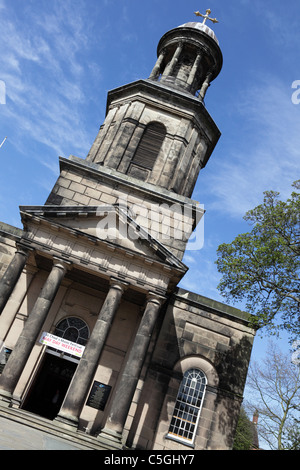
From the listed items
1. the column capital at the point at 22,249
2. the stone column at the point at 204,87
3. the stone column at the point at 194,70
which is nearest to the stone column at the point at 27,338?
the column capital at the point at 22,249

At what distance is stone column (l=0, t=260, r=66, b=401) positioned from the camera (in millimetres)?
12305

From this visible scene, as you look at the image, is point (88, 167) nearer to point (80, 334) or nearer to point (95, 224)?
point (95, 224)

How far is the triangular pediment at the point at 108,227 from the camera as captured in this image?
47.7 feet

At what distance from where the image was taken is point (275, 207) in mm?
16500

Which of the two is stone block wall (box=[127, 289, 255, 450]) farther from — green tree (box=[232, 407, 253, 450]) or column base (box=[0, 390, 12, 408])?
green tree (box=[232, 407, 253, 450])

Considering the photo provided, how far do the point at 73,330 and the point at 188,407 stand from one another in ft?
20.3

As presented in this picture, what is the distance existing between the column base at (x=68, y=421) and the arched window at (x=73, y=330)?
177 inches

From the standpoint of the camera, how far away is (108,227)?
15.0m

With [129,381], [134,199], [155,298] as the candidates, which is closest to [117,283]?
[155,298]

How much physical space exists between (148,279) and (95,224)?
3185mm

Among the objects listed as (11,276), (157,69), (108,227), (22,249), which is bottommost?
(11,276)

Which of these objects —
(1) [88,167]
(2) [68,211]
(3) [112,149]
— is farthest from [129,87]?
(2) [68,211]

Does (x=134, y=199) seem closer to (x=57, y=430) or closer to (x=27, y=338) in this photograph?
(x=27, y=338)

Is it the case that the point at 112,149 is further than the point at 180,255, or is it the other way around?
the point at 112,149
